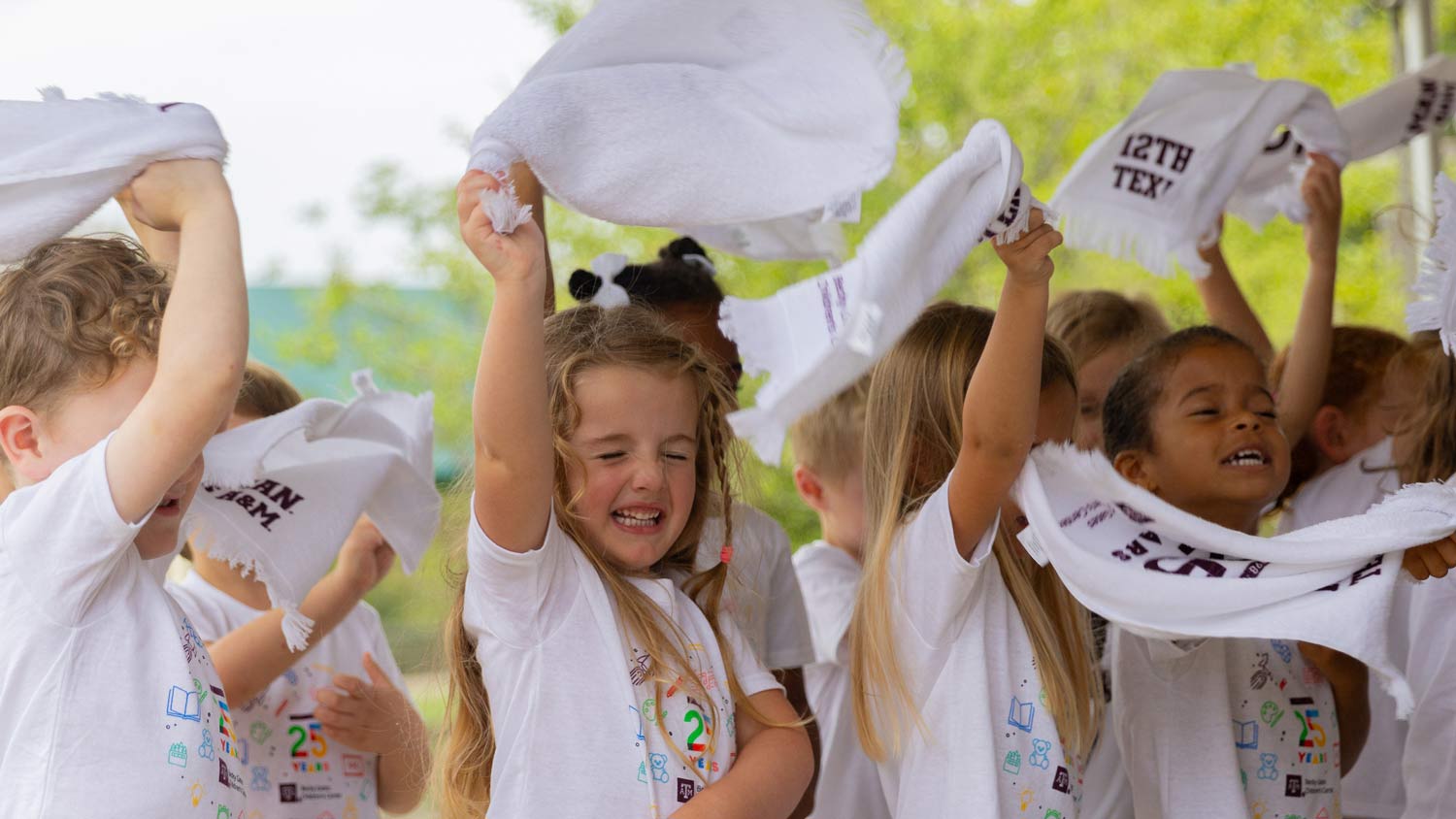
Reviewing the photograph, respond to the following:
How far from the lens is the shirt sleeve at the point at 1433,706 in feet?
8.76

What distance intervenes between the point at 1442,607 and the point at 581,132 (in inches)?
74.1

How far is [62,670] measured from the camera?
5.85ft

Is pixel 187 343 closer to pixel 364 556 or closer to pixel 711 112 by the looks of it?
pixel 711 112

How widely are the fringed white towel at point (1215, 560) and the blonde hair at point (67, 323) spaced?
1.29m

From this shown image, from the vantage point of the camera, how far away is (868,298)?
1632 millimetres

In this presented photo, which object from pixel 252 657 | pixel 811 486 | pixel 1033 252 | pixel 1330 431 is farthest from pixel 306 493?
pixel 1330 431

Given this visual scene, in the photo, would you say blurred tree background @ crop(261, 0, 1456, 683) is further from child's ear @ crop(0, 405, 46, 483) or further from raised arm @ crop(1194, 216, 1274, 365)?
child's ear @ crop(0, 405, 46, 483)

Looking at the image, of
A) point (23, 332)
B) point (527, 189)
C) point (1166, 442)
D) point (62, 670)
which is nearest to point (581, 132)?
point (527, 189)

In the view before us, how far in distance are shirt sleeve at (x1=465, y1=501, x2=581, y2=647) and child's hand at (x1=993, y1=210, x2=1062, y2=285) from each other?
2.36 feet

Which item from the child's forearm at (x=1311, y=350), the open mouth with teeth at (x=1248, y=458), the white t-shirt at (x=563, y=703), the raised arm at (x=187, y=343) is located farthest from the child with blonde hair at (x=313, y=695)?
the child's forearm at (x=1311, y=350)

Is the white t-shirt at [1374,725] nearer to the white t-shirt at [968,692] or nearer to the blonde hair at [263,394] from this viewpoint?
the white t-shirt at [968,692]

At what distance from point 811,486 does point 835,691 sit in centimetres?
50

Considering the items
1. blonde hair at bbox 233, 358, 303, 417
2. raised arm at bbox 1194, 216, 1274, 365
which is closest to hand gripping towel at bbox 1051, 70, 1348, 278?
raised arm at bbox 1194, 216, 1274, 365

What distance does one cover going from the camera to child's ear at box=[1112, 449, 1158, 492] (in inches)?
107
